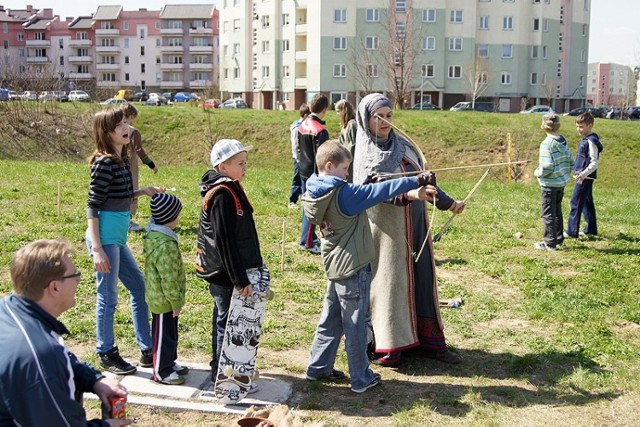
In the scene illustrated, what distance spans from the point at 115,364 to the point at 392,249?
2.28m

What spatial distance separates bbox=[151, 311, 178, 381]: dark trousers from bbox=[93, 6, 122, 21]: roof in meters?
99.7

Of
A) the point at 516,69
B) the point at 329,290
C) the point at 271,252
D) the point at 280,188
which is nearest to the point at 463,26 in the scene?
the point at 516,69

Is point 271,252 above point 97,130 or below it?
below

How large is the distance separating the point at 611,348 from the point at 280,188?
9.96 meters

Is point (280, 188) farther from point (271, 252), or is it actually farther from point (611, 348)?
point (611, 348)

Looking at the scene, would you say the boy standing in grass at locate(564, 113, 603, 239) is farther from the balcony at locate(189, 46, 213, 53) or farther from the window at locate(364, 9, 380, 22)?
the balcony at locate(189, 46, 213, 53)

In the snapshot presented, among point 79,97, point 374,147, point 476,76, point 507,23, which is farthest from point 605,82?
point 374,147

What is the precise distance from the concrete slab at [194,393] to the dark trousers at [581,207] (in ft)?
23.0

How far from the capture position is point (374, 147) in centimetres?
572

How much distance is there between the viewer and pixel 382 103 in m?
5.59

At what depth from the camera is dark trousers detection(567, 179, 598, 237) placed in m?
11.1

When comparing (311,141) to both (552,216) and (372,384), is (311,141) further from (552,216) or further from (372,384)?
(372,384)

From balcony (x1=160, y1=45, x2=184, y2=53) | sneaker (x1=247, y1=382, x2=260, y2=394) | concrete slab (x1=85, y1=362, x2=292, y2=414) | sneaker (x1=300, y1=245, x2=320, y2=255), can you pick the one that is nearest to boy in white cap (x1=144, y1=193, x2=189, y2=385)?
concrete slab (x1=85, y1=362, x2=292, y2=414)

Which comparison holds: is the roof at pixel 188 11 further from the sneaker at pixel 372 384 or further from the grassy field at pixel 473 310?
the sneaker at pixel 372 384
